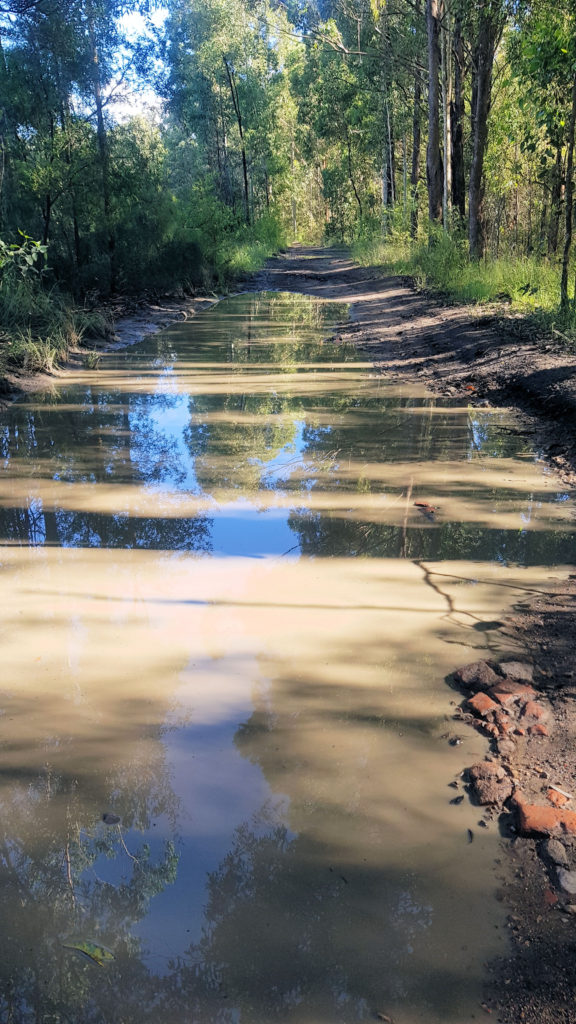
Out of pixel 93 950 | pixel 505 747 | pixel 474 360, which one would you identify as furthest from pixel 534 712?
pixel 474 360

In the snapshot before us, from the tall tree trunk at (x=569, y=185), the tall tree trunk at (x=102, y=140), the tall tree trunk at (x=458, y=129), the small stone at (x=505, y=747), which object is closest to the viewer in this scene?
the small stone at (x=505, y=747)

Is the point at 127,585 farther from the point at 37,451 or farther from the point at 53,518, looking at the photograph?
the point at 37,451

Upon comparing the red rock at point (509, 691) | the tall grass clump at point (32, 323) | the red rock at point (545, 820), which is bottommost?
the red rock at point (545, 820)

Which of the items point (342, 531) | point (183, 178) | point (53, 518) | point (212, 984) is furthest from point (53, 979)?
point (183, 178)

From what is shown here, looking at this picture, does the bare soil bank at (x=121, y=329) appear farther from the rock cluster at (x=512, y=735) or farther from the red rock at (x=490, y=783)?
the red rock at (x=490, y=783)

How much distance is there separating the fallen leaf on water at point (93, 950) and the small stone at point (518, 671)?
199 cm

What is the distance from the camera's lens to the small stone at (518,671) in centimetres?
340

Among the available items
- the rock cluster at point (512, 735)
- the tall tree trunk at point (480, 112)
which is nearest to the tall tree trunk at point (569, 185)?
the tall tree trunk at point (480, 112)

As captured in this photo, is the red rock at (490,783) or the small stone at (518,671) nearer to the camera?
the red rock at (490,783)

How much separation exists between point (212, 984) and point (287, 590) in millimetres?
2482

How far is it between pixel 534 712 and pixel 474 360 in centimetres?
807

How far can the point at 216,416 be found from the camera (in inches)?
337

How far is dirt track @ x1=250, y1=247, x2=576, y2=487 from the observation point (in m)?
7.57

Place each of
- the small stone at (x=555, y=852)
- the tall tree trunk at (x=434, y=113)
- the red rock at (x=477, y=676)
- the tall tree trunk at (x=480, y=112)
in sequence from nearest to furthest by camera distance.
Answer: the small stone at (x=555, y=852), the red rock at (x=477, y=676), the tall tree trunk at (x=480, y=112), the tall tree trunk at (x=434, y=113)
